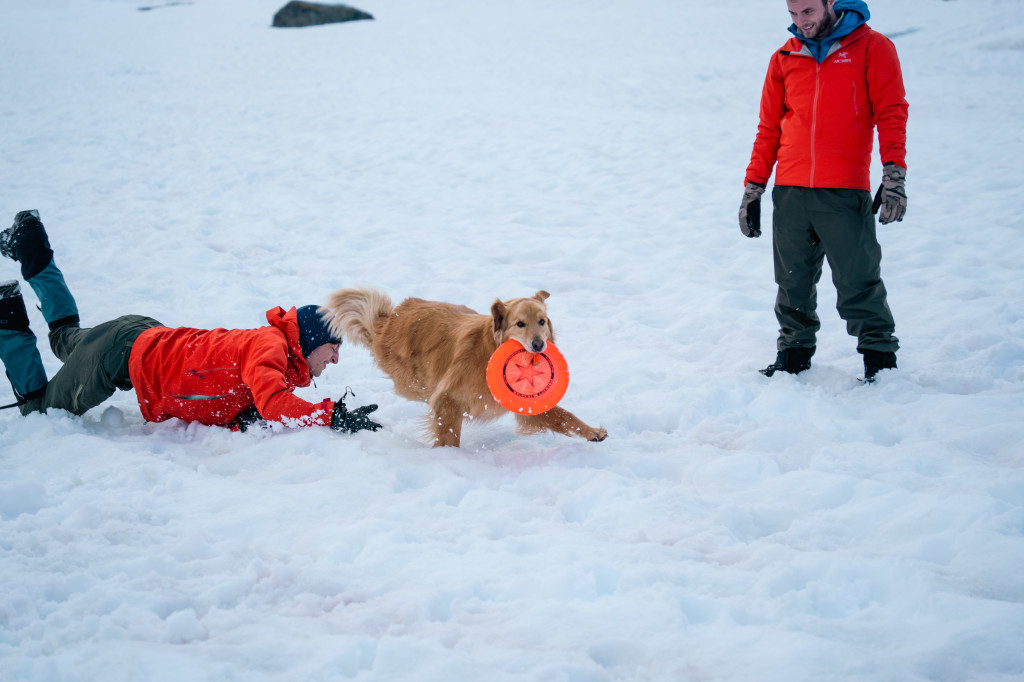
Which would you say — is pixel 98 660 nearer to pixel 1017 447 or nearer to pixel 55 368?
pixel 55 368

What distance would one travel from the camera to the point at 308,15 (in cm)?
2352

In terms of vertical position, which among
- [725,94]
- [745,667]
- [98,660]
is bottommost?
[745,667]

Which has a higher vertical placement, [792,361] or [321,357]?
[321,357]

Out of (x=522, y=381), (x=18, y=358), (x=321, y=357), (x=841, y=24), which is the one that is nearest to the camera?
(x=522, y=381)

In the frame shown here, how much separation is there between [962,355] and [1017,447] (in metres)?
1.32

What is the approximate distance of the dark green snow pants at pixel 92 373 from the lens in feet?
12.7

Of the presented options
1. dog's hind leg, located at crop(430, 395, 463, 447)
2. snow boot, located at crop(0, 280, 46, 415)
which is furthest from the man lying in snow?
dog's hind leg, located at crop(430, 395, 463, 447)

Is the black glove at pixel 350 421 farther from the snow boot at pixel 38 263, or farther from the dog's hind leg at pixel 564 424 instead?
the snow boot at pixel 38 263

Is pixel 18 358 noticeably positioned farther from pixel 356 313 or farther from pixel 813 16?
pixel 813 16

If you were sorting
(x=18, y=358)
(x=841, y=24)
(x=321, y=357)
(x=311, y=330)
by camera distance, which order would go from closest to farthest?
(x=841, y=24), (x=18, y=358), (x=311, y=330), (x=321, y=357)

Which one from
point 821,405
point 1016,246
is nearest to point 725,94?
point 1016,246

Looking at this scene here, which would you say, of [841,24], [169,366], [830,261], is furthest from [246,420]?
[841,24]

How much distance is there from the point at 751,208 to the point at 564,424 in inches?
75.5

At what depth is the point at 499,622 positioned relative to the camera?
223 cm
